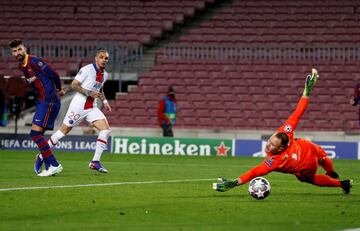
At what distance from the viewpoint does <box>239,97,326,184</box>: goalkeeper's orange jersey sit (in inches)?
487

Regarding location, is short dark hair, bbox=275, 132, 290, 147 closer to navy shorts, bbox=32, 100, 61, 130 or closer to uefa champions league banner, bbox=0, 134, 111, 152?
navy shorts, bbox=32, 100, 61, 130

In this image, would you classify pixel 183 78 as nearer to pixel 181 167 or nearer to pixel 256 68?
pixel 256 68

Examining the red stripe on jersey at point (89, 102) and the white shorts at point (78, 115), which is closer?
the white shorts at point (78, 115)

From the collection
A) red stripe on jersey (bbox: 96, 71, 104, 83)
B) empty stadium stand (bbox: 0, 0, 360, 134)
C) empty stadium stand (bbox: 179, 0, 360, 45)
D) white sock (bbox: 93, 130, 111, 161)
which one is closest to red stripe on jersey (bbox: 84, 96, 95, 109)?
red stripe on jersey (bbox: 96, 71, 104, 83)

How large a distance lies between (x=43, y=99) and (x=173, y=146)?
527 inches

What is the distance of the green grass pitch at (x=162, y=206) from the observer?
9516 mm

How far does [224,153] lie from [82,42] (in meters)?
8.96

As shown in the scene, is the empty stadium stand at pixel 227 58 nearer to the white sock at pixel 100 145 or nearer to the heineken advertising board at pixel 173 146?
the heineken advertising board at pixel 173 146

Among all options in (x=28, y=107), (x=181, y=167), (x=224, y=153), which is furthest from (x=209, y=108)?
(x=181, y=167)

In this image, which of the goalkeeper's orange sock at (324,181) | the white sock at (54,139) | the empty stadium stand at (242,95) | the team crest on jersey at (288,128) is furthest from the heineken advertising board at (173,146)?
the team crest on jersey at (288,128)

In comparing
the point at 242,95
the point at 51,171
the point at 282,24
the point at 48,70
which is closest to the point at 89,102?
the point at 48,70

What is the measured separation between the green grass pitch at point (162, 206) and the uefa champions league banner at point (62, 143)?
Answer: 12.9m

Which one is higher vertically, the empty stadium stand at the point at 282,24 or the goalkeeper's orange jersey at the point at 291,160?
the empty stadium stand at the point at 282,24

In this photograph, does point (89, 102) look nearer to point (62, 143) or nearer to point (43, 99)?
point (43, 99)
